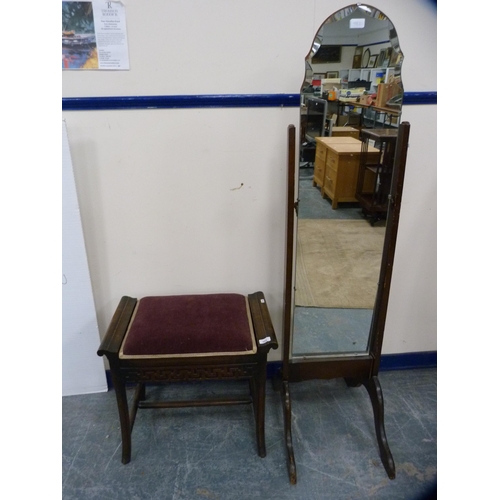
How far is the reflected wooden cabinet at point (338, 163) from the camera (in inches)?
56.2

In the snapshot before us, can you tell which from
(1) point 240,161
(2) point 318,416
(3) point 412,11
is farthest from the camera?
(2) point 318,416

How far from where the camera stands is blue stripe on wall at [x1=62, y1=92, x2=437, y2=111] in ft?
4.80

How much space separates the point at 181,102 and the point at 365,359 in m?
1.31

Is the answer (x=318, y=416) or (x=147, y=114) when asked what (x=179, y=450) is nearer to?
(x=318, y=416)

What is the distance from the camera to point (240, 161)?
1.59m

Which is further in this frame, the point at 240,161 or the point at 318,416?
the point at 318,416

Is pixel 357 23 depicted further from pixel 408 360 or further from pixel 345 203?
pixel 408 360

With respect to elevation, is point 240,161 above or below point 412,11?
below

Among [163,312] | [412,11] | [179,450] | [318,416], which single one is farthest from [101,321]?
[412,11]

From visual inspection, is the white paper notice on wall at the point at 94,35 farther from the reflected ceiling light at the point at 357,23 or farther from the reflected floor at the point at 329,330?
the reflected floor at the point at 329,330

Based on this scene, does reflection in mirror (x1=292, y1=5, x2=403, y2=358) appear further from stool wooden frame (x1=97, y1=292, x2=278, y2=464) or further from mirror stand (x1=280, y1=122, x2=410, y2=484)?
stool wooden frame (x1=97, y1=292, x2=278, y2=464)

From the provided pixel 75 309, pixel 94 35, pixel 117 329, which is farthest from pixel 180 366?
pixel 94 35

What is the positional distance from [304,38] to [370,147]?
1.61 ft

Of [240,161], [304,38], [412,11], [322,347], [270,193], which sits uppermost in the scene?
[412,11]
